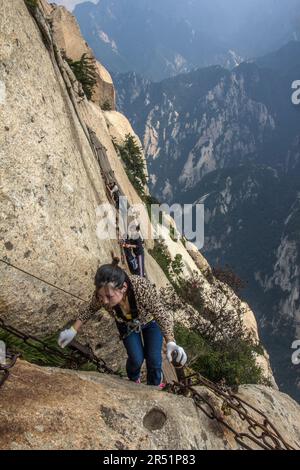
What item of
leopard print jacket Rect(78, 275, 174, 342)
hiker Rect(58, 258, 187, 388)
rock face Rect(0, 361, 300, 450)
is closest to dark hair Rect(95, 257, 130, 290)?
hiker Rect(58, 258, 187, 388)

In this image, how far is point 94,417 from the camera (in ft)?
13.5

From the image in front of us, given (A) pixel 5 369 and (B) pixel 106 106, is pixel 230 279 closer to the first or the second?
(B) pixel 106 106

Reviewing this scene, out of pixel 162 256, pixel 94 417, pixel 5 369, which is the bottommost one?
pixel 162 256

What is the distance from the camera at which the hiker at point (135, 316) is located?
16.7 feet

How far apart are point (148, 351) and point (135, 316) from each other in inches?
30.2

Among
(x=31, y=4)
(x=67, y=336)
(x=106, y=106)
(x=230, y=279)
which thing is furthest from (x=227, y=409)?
(x=106, y=106)

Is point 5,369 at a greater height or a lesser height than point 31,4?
lesser

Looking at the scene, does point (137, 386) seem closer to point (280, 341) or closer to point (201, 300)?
point (201, 300)

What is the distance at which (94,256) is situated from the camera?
27.8ft

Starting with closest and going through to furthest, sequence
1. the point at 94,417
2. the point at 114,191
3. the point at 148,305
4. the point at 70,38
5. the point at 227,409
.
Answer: the point at 94,417
the point at 227,409
the point at 148,305
the point at 114,191
the point at 70,38

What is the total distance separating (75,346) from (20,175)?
3.25m

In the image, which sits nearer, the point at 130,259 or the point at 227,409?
the point at 227,409

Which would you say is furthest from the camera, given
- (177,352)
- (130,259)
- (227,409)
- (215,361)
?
(215,361)
